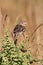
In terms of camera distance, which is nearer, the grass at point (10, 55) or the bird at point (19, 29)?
the grass at point (10, 55)

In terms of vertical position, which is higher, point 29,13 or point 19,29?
point 29,13

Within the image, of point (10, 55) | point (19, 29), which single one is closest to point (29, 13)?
point (19, 29)

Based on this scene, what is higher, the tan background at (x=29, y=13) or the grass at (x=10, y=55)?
the tan background at (x=29, y=13)

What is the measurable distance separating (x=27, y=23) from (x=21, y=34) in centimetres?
24

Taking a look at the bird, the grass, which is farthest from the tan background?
the grass

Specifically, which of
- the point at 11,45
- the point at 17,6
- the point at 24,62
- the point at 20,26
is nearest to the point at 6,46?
the point at 11,45

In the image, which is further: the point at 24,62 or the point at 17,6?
the point at 17,6

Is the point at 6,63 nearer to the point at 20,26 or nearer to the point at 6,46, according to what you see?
the point at 6,46

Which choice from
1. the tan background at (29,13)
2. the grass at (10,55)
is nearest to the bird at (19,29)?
the tan background at (29,13)

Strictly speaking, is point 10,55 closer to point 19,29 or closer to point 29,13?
point 19,29

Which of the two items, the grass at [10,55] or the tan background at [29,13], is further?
the tan background at [29,13]

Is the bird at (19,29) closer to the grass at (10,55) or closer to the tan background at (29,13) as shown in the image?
the tan background at (29,13)

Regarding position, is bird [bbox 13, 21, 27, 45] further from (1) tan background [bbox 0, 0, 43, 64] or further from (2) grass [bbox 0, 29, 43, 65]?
(2) grass [bbox 0, 29, 43, 65]

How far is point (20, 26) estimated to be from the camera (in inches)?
152
